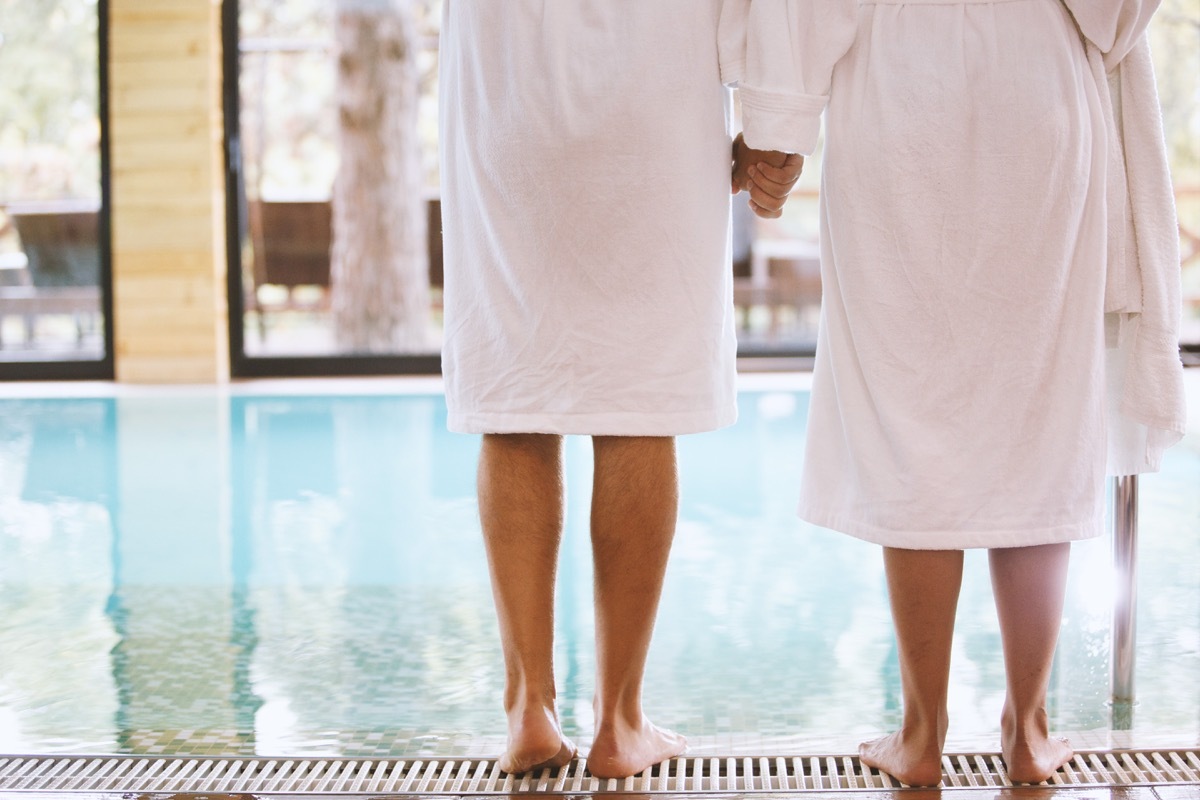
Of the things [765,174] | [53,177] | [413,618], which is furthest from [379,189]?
[765,174]

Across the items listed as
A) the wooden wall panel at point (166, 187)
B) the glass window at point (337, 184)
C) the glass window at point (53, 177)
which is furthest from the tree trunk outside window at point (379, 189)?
the glass window at point (53, 177)

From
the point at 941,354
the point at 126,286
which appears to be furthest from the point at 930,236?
the point at 126,286

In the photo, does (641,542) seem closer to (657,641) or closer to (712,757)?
(712,757)

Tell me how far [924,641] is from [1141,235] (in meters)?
0.47

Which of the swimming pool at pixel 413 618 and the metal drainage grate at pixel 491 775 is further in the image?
the swimming pool at pixel 413 618

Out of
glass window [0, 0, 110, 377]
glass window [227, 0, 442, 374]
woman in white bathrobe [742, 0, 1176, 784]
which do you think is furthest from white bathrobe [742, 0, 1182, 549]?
glass window [0, 0, 110, 377]

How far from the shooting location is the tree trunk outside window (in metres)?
5.95

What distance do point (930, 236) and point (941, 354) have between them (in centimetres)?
12

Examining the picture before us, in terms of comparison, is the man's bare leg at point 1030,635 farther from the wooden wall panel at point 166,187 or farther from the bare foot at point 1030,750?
the wooden wall panel at point 166,187

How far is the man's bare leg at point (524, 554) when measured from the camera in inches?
55.6

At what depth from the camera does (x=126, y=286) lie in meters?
5.61

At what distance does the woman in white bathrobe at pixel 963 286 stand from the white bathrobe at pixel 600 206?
0.30ft

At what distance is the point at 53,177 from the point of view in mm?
5918

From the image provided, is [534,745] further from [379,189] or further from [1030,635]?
[379,189]
